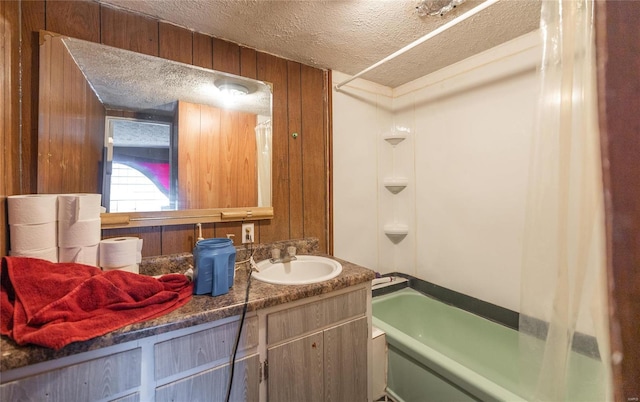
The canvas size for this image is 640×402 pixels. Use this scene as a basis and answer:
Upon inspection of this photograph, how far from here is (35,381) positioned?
2.21ft

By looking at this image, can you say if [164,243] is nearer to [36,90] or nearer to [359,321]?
[36,90]

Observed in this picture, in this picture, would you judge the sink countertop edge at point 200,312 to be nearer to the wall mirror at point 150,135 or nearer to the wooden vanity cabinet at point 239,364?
the wooden vanity cabinet at point 239,364

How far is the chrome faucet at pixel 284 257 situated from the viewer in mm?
1438

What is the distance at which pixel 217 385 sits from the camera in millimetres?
894

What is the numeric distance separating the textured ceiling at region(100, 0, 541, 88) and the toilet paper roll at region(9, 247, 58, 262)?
3.45ft

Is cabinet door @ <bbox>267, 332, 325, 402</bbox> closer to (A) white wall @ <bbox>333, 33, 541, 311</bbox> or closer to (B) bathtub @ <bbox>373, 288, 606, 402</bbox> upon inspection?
(B) bathtub @ <bbox>373, 288, 606, 402</bbox>

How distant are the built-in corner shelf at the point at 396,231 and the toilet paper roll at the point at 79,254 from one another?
1734 millimetres

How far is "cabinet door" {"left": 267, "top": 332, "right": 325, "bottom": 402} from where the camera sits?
1.00 meters

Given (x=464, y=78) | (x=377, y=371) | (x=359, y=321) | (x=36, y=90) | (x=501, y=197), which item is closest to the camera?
(x=36, y=90)

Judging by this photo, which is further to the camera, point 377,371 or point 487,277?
point 487,277

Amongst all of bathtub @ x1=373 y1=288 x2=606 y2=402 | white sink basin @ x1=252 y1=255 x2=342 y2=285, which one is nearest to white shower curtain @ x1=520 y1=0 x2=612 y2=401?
bathtub @ x1=373 y1=288 x2=606 y2=402

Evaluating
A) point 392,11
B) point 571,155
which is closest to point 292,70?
point 392,11

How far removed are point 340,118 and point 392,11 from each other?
0.71 m

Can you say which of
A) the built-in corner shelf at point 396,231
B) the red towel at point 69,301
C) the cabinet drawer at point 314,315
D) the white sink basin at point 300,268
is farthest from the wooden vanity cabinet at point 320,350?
the built-in corner shelf at point 396,231
